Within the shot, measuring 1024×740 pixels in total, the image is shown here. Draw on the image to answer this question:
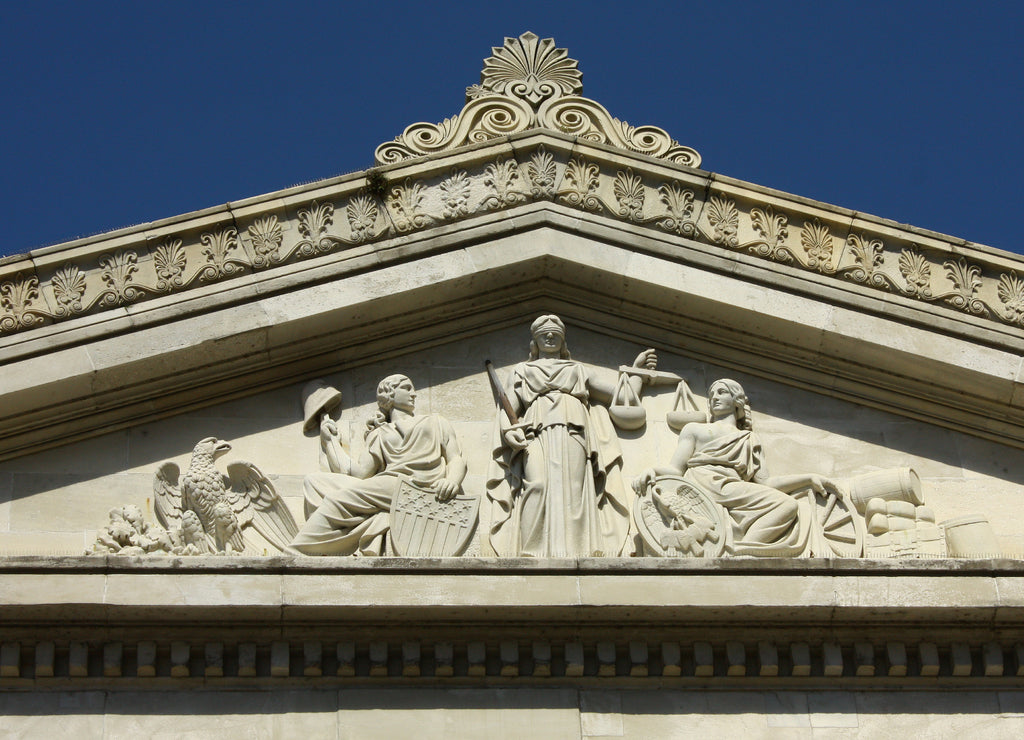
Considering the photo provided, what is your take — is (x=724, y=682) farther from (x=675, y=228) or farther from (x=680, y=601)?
(x=675, y=228)

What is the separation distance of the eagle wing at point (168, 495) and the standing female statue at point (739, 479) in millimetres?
2971

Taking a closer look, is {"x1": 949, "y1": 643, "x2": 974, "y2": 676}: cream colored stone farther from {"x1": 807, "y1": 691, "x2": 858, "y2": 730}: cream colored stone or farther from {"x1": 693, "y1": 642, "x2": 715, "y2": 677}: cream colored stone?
{"x1": 693, "y1": 642, "x2": 715, "y2": 677}: cream colored stone

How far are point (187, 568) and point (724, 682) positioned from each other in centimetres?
334

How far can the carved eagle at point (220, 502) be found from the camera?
1376 centimetres

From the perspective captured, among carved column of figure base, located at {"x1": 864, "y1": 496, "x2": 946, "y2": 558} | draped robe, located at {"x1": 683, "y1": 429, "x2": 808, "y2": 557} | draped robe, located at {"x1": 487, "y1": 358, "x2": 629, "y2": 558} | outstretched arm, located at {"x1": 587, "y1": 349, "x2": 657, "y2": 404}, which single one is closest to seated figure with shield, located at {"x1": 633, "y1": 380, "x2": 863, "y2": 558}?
draped robe, located at {"x1": 683, "y1": 429, "x2": 808, "y2": 557}

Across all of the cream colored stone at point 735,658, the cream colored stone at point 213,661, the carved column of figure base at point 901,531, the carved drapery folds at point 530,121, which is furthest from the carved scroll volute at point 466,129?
the cream colored stone at point 735,658

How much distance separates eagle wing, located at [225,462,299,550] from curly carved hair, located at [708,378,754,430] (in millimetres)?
2991

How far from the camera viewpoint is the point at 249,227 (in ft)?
49.3

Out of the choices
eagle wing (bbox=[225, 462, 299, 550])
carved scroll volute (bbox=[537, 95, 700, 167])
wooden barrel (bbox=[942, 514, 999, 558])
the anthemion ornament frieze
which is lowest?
wooden barrel (bbox=[942, 514, 999, 558])

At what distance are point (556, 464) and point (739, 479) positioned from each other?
1.21m

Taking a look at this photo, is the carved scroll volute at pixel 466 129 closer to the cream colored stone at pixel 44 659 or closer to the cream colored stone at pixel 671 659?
the cream colored stone at pixel 671 659

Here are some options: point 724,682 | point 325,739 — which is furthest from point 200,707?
point 724,682

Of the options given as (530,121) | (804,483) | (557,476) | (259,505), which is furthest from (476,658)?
(530,121)

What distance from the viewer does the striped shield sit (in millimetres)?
13656
